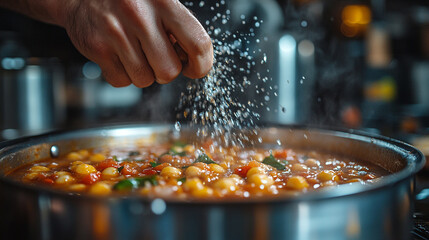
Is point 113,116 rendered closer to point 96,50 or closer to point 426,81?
point 96,50

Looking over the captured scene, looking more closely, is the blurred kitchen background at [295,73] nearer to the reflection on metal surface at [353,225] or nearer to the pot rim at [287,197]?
the pot rim at [287,197]

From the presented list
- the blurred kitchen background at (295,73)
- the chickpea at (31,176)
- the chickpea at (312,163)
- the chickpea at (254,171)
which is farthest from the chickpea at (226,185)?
the blurred kitchen background at (295,73)

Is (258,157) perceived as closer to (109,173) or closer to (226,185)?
(226,185)

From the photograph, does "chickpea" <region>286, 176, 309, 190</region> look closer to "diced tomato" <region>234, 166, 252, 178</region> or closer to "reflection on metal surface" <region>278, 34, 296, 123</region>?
"diced tomato" <region>234, 166, 252, 178</region>

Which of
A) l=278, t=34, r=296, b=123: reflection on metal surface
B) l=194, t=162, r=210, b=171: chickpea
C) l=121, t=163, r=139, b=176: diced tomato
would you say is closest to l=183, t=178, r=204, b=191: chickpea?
l=194, t=162, r=210, b=171: chickpea

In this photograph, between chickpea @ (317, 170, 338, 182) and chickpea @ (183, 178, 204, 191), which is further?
chickpea @ (317, 170, 338, 182)
